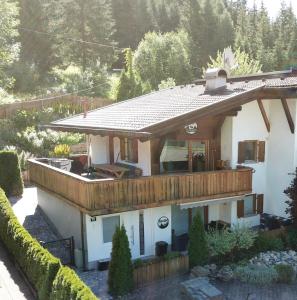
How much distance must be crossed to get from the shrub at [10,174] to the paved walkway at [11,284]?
8.93 m

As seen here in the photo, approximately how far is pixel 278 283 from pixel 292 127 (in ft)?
22.2

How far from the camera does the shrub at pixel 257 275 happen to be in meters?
15.0

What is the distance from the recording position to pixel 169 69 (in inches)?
1991

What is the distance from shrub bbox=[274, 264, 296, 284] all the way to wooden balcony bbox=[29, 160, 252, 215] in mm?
3461

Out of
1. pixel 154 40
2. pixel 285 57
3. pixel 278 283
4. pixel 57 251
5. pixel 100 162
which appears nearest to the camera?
pixel 278 283

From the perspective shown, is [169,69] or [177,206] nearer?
[177,206]

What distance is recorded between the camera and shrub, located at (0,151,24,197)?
76.2ft

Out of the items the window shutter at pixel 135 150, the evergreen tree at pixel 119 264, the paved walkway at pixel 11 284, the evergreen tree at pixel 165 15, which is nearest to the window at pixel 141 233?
the evergreen tree at pixel 119 264

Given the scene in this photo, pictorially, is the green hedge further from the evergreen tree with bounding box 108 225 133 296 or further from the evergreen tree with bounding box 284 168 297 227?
the evergreen tree with bounding box 284 168 297 227

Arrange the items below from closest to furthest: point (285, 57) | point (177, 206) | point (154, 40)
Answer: point (177, 206) → point (154, 40) → point (285, 57)

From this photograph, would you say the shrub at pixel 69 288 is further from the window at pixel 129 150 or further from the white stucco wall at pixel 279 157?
the white stucco wall at pixel 279 157

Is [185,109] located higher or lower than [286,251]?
higher

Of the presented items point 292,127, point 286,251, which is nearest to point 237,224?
point 286,251

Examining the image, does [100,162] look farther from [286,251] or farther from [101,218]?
[286,251]
